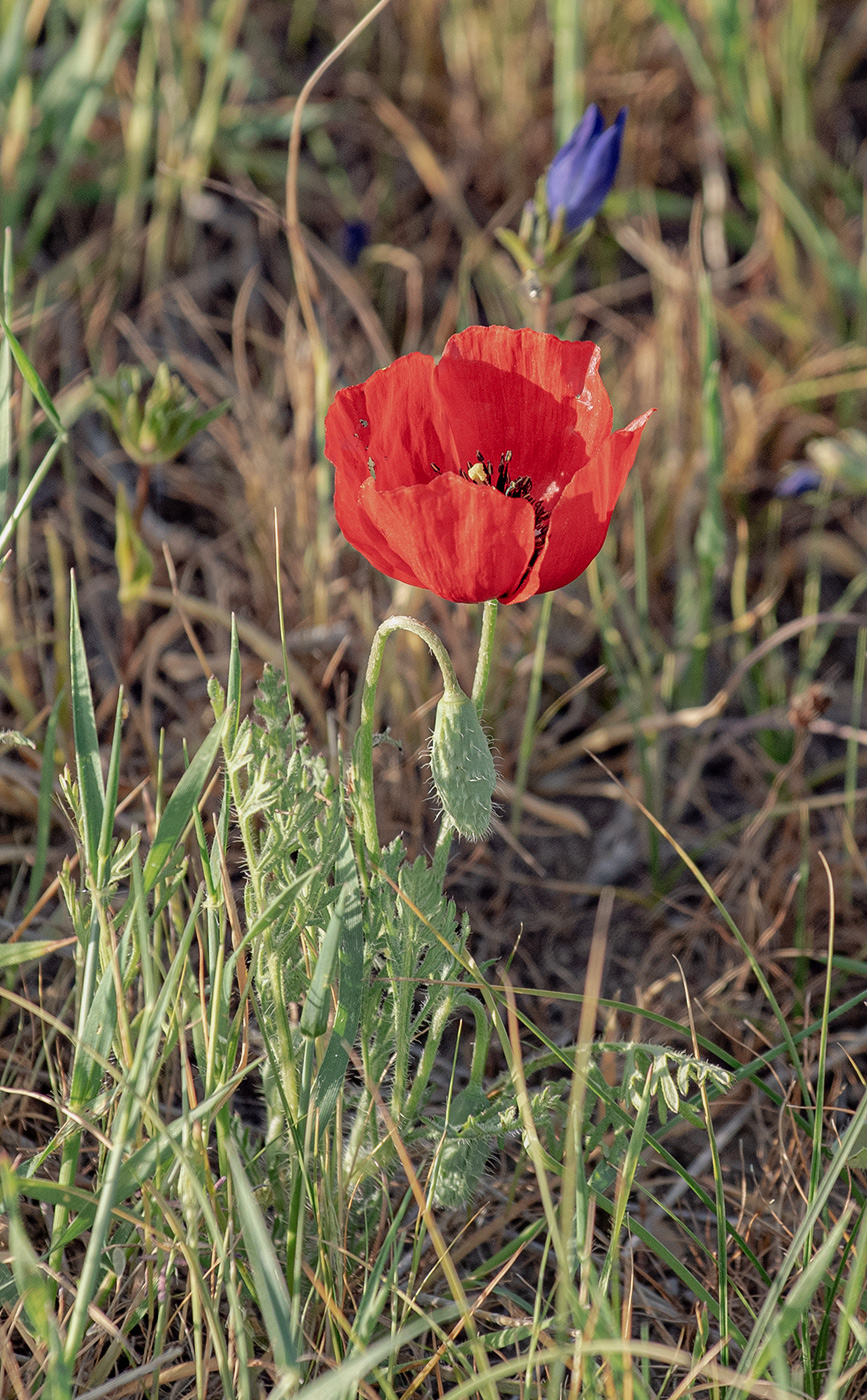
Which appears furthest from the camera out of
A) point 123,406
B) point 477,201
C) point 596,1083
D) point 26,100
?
point 477,201

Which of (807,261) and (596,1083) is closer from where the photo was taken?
(596,1083)

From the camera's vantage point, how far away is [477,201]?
2568mm

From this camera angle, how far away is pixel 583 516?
0.99 m

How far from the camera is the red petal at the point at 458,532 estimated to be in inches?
38.3

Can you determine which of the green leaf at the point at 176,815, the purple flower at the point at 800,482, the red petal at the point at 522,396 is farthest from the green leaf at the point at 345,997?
the purple flower at the point at 800,482

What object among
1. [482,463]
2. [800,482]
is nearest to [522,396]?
[482,463]

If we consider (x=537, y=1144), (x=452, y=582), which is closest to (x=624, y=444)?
(x=452, y=582)

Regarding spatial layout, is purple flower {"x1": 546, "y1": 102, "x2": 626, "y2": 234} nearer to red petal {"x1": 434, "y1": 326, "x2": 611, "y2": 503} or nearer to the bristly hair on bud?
red petal {"x1": 434, "y1": 326, "x2": 611, "y2": 503}

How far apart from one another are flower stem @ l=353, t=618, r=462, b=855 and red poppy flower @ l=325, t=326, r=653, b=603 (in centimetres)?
5

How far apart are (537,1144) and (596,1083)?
0.15m

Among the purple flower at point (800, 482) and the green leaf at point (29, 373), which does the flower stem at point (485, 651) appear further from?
the purple flower at point (800, 482)

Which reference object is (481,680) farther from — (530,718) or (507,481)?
(530,718)

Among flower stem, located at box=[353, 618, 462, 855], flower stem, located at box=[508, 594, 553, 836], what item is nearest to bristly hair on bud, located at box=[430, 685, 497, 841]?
flower stem, located at box=[353, 618, 462, 855]

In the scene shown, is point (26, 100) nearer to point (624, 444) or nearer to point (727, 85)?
point (727, 85)
